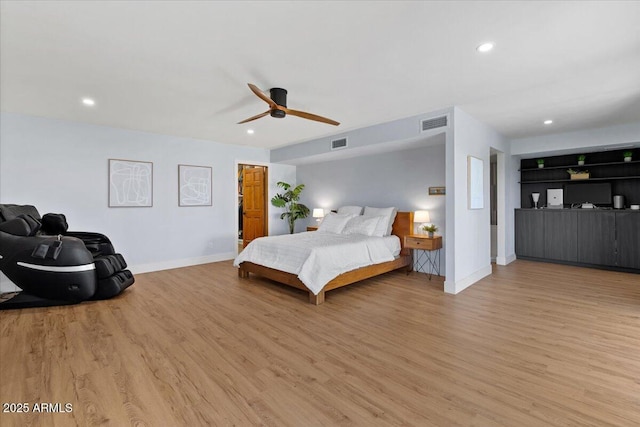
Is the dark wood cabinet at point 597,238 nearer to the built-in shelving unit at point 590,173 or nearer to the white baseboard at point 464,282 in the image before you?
the built-in shelving unit at point 590,173

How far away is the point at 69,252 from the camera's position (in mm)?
3529

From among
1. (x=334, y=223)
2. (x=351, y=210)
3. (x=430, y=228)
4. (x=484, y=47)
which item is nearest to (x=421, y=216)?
(x=430, y=228)

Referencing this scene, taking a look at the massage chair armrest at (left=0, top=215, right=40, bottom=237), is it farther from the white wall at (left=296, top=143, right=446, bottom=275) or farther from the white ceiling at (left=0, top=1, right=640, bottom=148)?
the white wall at (left=296, top=143, right=446, bottom=275)

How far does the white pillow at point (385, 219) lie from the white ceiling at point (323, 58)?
169 centimetres

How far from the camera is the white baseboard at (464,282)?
4.04 meters

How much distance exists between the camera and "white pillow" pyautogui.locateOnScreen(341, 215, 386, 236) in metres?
5.11

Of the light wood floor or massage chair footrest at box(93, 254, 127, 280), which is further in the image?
massage chair footrest at box(93, 254, 127, 280)

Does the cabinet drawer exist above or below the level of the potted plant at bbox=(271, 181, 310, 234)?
below

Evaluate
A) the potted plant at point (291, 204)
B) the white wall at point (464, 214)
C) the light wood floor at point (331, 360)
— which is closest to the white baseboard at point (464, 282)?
the white wall at point (464, 214)

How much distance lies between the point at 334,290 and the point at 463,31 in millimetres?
3349

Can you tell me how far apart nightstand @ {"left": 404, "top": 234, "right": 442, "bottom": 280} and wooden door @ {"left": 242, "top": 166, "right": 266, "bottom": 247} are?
3.64 m

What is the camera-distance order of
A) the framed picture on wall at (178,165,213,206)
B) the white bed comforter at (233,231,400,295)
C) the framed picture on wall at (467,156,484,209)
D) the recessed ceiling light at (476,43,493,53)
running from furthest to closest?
the framed picture on wall at (178,165,213,206), the framed picture on wall at (467,156,484,209), the white bed comforter at (233,231,400,295), the recessed ceiling light at (476,43,493,53)

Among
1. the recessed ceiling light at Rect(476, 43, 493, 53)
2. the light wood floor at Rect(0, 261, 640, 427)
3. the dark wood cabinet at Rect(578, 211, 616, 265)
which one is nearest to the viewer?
the light wood floor at Rect(0, 261, 640, 427)

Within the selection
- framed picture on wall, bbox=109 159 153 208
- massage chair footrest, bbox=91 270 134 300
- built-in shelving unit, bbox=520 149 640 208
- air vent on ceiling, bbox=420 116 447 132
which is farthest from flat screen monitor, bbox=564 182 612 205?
framed picture on wall, bbox=109 159 153 208
